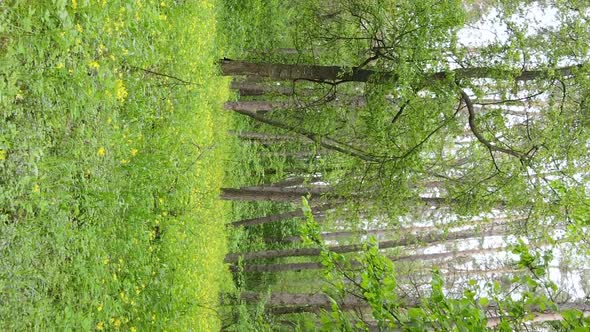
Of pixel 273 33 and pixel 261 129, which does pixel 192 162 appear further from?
pixel 261 129

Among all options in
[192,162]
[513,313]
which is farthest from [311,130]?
[513,313]

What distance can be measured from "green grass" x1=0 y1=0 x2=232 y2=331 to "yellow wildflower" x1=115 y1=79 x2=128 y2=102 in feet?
0.16

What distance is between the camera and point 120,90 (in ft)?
26.3

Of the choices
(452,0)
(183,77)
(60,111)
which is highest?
(452,0)

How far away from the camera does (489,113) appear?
1034 cm

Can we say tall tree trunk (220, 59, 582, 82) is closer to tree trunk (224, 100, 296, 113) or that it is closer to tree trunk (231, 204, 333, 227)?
tree trunk (224, 100, 296, 113)

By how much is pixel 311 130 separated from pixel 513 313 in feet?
31.5

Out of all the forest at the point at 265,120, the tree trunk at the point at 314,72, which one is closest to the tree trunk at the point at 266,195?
the forest at the point at 265,120

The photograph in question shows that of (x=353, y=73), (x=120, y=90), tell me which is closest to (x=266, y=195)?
(x=353, y=73)

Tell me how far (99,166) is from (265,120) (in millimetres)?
7030

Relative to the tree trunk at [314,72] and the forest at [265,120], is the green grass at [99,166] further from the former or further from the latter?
the tree trunk at [314,72]

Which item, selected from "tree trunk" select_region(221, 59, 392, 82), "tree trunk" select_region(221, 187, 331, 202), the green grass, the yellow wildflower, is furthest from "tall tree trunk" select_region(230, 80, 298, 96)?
the yellow wildflower

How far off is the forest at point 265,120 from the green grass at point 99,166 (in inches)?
1.2

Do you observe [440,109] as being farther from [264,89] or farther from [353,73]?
[264,89]
